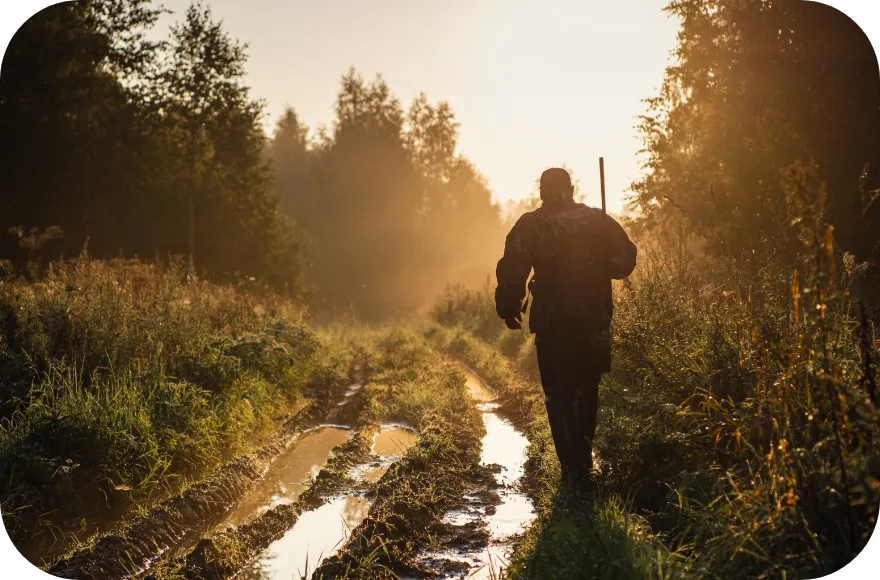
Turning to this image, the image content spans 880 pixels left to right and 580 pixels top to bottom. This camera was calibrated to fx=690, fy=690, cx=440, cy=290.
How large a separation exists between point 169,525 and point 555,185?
4136 millimetres

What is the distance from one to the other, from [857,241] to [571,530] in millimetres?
8397

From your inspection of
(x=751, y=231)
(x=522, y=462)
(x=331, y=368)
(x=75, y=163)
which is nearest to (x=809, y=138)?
(x=751, y=231)

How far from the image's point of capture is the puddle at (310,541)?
4.80 m

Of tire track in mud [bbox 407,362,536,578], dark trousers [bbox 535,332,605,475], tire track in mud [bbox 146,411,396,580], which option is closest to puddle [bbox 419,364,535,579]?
tire track in mud [bbox 407,362,536,578]

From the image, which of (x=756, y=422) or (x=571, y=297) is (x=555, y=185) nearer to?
(x=571, y=297)

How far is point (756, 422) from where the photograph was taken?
393 cm

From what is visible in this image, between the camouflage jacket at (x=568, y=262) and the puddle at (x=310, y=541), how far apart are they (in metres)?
2.24

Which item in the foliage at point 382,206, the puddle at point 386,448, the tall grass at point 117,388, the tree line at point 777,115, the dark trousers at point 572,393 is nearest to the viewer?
the dark trousers at point 572,393

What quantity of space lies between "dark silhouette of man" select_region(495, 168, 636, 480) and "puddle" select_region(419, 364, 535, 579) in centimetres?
62

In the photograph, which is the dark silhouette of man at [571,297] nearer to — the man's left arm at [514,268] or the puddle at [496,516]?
the man's left arm at [514,268]

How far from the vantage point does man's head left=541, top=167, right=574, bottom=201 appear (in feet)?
18.9

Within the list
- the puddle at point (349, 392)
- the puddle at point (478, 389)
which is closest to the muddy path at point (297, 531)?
the puddle at point (349, 392)

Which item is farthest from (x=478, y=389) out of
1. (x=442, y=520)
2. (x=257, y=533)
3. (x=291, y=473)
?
(x=257, y=533)

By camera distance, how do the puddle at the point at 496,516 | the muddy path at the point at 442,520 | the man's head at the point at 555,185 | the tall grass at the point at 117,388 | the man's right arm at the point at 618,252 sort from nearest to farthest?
the muddy path at the point at 442,520
the puddle at the point at 496,516
the man's right arm at the point at 618,252
the man's head at the point at 555,185
the tall grass at the point at 117,388
